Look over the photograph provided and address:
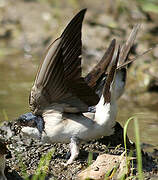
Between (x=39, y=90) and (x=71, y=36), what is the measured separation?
1.61ft

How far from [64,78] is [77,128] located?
42cm

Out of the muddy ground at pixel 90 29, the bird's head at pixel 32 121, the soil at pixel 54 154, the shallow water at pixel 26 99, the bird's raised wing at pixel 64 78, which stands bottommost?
the soil at pixel 54 154

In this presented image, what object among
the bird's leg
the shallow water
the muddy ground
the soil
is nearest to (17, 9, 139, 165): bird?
the bird's leg

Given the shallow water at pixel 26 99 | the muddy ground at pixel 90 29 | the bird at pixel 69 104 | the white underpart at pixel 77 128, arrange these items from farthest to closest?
the muddy ground at pixel 90 29 < the shallow water at pixel 26 99 < the white underpart at pixel 77 128 < the bird at pixel 69 104

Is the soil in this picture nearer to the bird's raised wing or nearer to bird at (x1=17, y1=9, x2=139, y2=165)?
bird at (x1=17, y1=9, x2=139, y2=165)

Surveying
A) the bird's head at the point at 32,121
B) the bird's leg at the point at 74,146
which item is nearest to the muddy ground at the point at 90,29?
the bird's head at the point at 32,121

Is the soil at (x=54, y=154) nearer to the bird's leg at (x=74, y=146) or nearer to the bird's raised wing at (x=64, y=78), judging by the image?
the bird's leg at (x=74, y=146)

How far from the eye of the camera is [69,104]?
14.6ft

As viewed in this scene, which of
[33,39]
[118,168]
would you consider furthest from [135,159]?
[33,39]

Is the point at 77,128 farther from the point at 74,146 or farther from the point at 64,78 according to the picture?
the point at 64,78

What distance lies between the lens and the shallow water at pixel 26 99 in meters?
6.43

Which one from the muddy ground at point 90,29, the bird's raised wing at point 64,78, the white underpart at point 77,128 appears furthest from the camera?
the muddy ground at point 90,29

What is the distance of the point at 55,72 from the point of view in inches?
165

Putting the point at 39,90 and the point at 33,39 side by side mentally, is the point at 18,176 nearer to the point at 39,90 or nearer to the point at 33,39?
the point at 39,90
